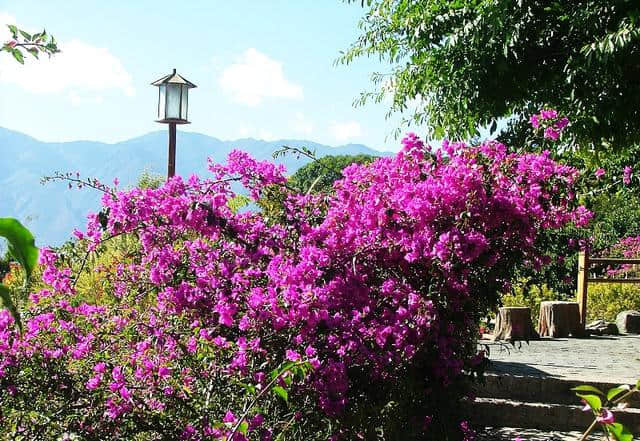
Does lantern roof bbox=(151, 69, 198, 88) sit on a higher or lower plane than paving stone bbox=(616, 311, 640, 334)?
higher

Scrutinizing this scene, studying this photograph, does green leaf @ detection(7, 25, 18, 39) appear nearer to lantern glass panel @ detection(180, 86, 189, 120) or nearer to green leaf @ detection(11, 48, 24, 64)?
green leaf @ detection(11, 48, 24, 64)

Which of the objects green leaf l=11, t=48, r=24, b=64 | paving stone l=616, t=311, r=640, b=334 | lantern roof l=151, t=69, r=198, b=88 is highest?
lantern roof l=151, t=69, r=198, b=88

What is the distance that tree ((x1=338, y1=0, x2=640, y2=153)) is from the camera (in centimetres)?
726

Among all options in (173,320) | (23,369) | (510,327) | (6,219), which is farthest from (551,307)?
(6,219)

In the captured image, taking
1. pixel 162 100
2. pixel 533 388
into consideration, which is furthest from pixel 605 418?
pixel 162 100

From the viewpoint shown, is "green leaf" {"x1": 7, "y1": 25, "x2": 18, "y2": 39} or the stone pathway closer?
"green leaf" {"x1": 7, "y1": 25, "x2": 18, "y2": 39}

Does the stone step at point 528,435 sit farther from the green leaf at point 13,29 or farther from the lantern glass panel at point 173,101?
the lantern glass panel at point 173,101

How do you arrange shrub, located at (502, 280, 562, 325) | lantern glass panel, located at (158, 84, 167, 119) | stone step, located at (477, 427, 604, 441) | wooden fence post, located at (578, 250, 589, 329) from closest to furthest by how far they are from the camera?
stone step, located at (477, 427, 604, 441) → lantern glass panel, located at (158, 84, 167, 119) → wooden fence post, located at (578, 250, 589, 329) → shrub, located at (502, 280, 562, 325)

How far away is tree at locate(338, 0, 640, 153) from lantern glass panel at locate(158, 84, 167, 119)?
253cm

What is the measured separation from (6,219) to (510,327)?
942 centimetres

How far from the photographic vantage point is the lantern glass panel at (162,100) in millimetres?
9820

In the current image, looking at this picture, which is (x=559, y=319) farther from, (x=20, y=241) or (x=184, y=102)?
(x=20, y=241)

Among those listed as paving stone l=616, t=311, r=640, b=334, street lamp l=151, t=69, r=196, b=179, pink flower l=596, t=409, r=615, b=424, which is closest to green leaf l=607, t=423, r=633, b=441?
pink flower l=596, t=409, r=615, b=424

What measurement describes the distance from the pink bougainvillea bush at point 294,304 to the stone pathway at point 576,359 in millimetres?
2340
